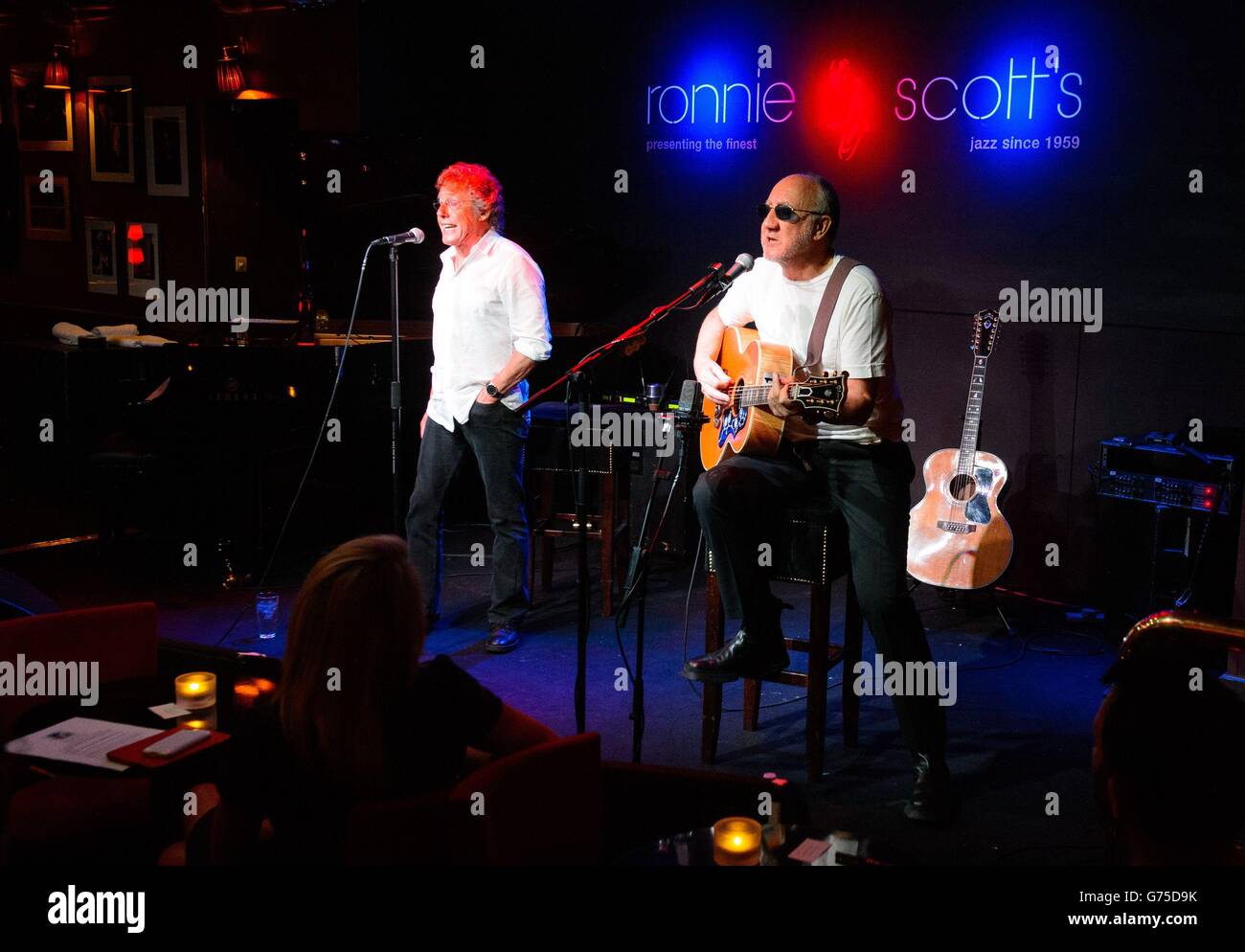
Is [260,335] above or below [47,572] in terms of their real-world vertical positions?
above

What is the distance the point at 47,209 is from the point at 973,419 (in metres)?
9.79

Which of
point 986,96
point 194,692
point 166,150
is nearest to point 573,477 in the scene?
point 986,96

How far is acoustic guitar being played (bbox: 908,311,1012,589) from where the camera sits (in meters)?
5.92

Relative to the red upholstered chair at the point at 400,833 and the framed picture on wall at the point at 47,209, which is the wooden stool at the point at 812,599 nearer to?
the red upholstered chair at the point at 400,833

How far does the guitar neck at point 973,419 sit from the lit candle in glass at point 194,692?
4055mm

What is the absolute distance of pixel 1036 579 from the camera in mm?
6645

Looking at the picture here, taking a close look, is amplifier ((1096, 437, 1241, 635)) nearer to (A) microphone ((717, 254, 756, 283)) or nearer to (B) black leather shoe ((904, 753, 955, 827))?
(B) black leather shoe ((904, 753, 955, 827))

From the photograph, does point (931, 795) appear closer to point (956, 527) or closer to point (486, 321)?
point (956, 527)

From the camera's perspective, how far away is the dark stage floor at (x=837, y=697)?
13.0 ft

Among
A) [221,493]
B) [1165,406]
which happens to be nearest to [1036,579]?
[1165,406]

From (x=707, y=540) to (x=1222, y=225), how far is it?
3433 millimetres

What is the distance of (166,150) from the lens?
10547 mm
